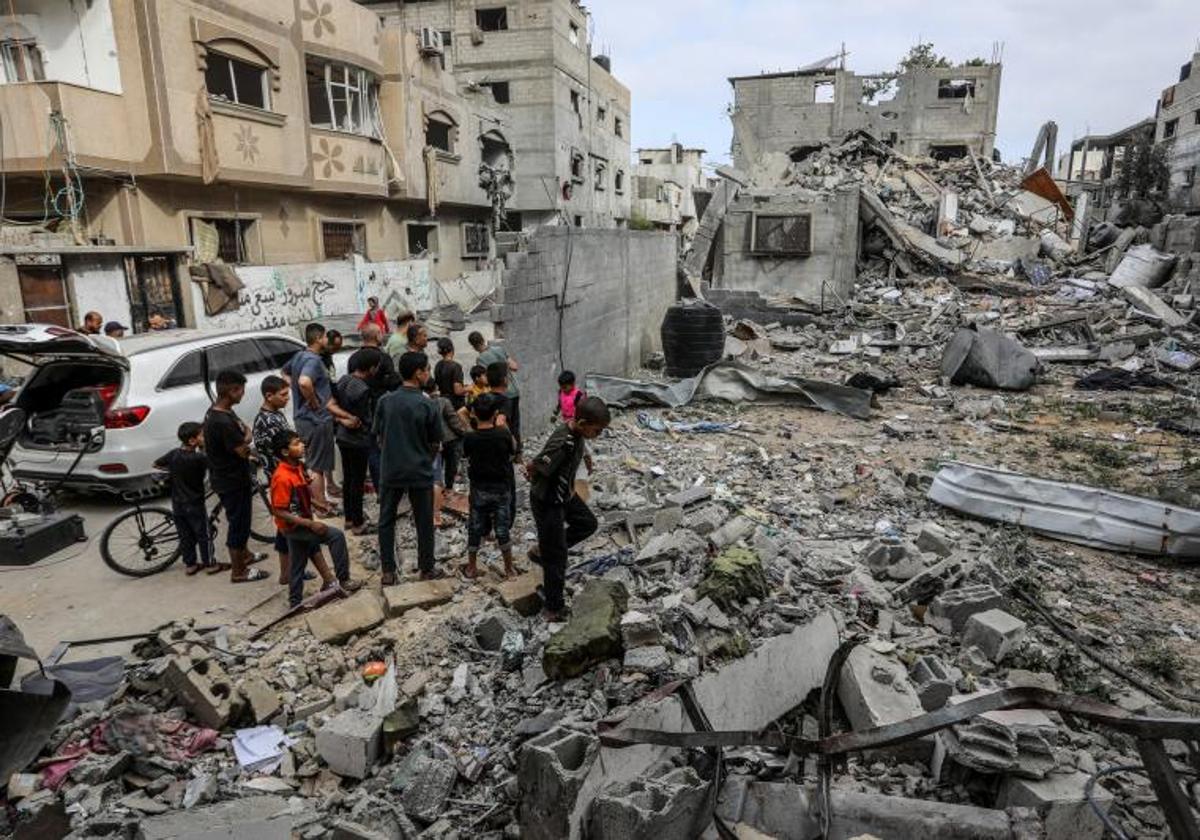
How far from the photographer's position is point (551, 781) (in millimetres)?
2781

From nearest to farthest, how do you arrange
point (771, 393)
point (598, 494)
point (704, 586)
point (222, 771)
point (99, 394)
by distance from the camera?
point (222, 771) → point (704, 586) → point (99, 394) → point (598, 494) → point (771, 393)

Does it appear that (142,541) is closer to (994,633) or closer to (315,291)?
(994,633)

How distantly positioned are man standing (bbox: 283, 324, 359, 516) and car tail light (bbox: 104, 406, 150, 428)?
52.3 inches

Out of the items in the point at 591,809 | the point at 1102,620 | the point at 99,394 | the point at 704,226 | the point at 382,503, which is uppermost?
the point at 704,226

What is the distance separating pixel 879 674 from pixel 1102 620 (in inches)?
91.9

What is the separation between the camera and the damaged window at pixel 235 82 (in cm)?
1499

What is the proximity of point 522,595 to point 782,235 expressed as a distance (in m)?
17.5

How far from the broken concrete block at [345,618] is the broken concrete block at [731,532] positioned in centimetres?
250

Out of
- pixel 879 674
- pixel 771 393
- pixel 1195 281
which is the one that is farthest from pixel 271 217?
pixel 1195 281

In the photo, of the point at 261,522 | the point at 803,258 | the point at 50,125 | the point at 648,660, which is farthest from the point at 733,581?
the point at 803,258

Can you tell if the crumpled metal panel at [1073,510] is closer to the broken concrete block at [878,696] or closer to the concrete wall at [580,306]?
the broken concrete block at [878,696]

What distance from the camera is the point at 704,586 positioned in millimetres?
4348

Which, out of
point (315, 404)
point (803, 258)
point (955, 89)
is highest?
point (955, 89)

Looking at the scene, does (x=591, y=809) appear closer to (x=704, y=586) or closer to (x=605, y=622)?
(x=605, y=622)
